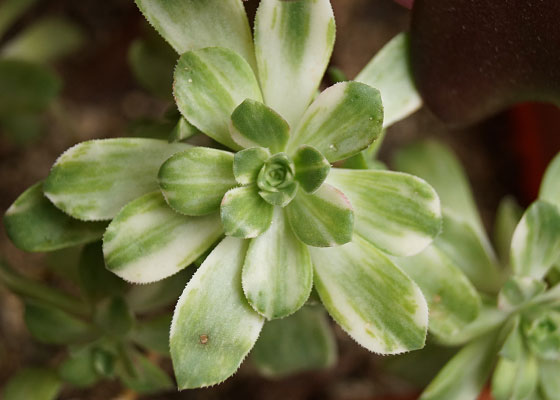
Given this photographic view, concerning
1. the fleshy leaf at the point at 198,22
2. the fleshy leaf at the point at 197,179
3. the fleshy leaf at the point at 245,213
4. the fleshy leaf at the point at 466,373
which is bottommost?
the fleshy leaf at the point at 466,373

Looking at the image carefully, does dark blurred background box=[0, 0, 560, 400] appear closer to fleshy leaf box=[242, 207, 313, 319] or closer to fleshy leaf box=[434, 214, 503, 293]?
fleshy leaf box=[434, 214, 503, 293]

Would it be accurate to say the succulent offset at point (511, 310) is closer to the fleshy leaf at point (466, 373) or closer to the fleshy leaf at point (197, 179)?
the fleshy leaf at point (466, 373)

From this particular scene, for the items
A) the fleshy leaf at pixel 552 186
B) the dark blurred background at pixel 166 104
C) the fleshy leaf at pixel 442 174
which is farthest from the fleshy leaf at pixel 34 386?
the fleshy leaf at pixel 552 186

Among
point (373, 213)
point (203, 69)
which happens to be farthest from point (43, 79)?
point (373, 213)

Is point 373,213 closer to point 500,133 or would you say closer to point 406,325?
point 406,325

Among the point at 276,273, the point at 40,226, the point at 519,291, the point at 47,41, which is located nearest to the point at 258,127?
the point at 276,273

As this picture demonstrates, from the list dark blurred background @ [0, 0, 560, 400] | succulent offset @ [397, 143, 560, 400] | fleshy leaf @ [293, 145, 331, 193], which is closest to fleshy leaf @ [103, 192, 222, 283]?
fleshy leaf @ [293, 145, 331, 193]
